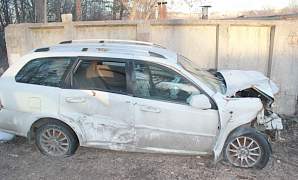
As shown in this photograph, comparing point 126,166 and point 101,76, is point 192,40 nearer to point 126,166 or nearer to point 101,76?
point 101,76

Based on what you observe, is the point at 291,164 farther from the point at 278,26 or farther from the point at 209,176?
the point at 278,26

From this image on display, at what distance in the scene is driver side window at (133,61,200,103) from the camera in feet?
13.6

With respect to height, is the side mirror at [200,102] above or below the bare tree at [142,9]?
below

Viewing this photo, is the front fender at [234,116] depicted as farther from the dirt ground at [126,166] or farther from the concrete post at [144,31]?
the concrete post at [144,31]

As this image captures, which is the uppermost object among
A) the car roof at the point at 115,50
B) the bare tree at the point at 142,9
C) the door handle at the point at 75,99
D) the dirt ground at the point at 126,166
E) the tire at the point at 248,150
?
the bare tree at the point at 142,9

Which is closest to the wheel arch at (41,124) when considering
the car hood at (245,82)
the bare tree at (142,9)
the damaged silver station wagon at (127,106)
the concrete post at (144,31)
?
the damaged silver station wagon at (127,106)

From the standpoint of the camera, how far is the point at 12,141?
17.1 ft

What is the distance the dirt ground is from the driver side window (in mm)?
987

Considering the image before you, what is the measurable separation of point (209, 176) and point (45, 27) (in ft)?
18.8

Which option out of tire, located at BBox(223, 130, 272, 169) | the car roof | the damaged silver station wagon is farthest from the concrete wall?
tire, located at BBox(223, 130, 272, 169)

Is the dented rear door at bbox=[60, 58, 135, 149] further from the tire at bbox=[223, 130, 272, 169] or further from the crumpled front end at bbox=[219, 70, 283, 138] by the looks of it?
the crumpled front end at bbox=[219, 70, 283, 138]

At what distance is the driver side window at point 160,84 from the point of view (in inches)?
163

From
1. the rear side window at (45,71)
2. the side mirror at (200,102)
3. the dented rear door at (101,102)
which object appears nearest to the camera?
the side mirror at (200,102)

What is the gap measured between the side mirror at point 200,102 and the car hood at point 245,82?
1.79ft
